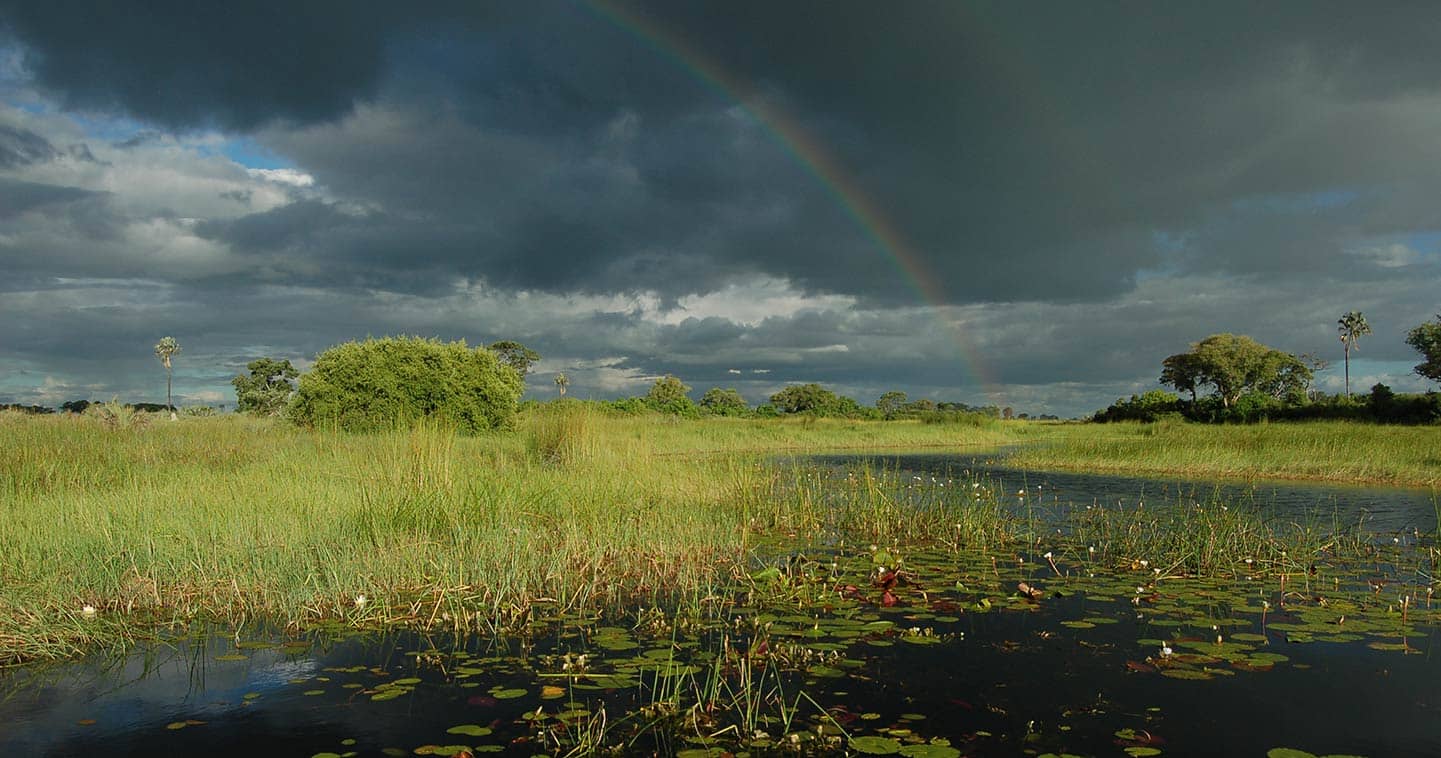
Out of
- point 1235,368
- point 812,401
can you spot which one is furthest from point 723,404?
point 1235,368

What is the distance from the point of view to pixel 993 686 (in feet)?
18.7

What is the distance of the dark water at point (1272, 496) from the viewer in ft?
46.2

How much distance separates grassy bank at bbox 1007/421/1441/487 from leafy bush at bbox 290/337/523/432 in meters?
18.0

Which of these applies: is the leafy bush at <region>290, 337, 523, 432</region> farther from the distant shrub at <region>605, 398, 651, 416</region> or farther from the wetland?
the distant shrub at <region>605, 398, 651, 416</region>

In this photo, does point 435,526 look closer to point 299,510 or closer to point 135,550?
point 299,510

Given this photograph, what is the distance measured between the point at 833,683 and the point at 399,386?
871 inches

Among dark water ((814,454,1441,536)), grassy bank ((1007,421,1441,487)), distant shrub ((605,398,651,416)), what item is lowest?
dark water ((814,454,1441,536))

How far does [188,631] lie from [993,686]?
21.0ft

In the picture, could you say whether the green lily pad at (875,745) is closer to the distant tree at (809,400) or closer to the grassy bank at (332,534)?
the grassy bank at (332,534)

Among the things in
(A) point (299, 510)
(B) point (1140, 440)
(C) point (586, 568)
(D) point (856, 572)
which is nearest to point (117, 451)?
(A) point (299, 510)

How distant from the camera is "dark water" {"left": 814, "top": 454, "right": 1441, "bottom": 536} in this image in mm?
14070

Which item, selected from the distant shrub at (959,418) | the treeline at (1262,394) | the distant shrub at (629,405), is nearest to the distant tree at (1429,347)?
the treeline at (1262,394)

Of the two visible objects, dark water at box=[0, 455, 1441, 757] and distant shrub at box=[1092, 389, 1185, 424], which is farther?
distant shrub at box=[1092, 389, 1185, 424]

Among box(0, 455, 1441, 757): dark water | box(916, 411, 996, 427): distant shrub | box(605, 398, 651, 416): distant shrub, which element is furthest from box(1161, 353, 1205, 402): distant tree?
box(0, 455, 1441, 757): dark water
